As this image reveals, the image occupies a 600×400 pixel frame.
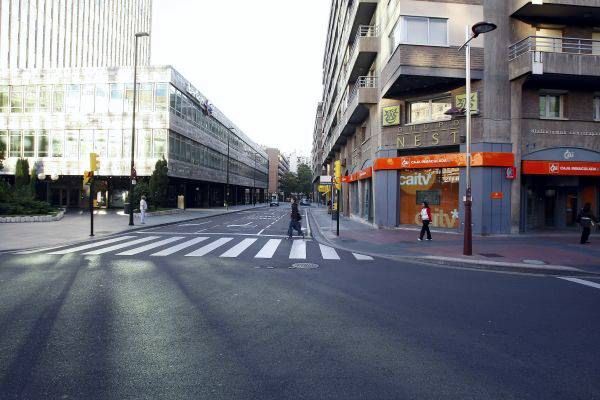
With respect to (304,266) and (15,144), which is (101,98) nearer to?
(15,144)

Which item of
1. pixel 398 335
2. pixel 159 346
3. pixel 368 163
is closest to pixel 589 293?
pixel 398 335

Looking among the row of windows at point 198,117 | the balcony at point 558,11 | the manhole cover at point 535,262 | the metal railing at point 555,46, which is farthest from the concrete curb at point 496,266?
the row of windows at point 198,117

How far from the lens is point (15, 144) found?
34.7m

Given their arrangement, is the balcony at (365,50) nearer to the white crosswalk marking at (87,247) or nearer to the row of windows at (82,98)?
the white crosswalk marking at (87,247)

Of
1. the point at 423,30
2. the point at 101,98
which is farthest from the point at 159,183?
the point at 423,30

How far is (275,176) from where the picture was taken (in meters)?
140

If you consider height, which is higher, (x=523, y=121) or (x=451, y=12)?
(x=451, y=12)

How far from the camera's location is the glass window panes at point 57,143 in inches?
1355

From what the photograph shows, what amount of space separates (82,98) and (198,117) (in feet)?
41.9

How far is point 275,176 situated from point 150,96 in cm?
10593

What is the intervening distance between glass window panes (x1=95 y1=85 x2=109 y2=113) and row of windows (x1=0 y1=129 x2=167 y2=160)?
242 cm

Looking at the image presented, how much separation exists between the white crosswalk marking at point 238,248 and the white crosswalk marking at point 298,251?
5.76 ft

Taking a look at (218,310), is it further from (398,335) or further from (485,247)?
(485,247)

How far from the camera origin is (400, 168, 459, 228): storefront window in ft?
60.1
